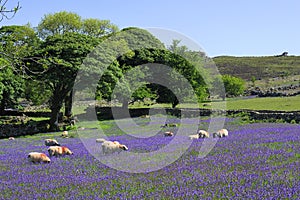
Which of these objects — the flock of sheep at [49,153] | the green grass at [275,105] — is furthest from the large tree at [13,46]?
the green grass at [275,105]

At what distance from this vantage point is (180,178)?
9.25 meters

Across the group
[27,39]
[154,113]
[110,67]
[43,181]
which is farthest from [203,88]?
[43,181]

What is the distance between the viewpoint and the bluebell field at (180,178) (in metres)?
7.66

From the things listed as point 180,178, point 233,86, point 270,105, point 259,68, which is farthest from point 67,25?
point 259,68

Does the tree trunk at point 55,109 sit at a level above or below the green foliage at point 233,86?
below

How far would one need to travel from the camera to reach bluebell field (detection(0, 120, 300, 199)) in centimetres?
766

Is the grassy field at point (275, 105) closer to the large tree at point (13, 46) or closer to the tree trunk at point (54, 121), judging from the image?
the tree trunk at point (54, 121)

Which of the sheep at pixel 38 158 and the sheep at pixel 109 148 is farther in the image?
the sheep at pixel 109 148

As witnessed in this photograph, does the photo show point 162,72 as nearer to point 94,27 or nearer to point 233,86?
point 94,27

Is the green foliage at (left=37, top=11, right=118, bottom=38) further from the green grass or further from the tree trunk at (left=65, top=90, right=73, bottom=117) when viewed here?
the green grass

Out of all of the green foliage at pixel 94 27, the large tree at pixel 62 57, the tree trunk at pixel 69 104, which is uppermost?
the green foliage at pixel 94 27

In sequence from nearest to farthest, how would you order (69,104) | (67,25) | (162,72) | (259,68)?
1. (69,104)
2. (162,72)
3. (67,25)
4. (259,68)

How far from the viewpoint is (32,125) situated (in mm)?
37188

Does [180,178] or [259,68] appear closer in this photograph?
[180,178]
